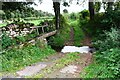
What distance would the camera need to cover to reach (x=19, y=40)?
1027 cm

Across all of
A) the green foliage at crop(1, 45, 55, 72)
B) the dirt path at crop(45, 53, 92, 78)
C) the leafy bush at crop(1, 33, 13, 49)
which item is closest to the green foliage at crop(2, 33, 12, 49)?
the leafy bush at crop(1, 33, 13, 49)

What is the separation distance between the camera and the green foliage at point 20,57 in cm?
765

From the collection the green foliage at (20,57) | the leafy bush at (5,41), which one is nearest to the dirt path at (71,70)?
the green foliage at (20,57)

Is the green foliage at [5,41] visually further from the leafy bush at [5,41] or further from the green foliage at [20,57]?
the green foliage at [20,57]

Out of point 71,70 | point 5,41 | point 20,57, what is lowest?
point 71,70

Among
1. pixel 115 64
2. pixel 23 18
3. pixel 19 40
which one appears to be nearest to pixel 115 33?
pixel 115 64

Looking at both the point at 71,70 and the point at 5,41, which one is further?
the point at 5,41

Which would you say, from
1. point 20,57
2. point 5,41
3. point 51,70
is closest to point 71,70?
point 51,70

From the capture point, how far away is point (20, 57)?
28.2 ft

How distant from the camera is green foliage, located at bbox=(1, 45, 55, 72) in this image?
7.65 metres

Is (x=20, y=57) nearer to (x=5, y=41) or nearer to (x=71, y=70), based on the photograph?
(x=5, y=41)

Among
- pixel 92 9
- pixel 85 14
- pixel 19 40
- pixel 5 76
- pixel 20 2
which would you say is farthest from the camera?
pixel 85 14

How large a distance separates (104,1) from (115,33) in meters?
7.78

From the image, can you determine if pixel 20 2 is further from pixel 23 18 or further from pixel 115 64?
pixel 115 64
